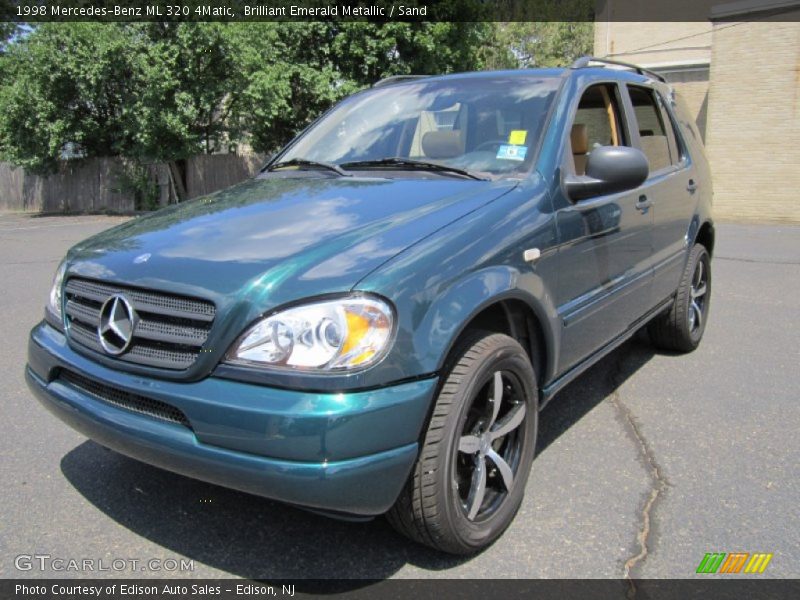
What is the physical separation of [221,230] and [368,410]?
105cm

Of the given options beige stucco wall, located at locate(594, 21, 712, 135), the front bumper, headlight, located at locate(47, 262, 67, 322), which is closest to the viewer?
the front bumper

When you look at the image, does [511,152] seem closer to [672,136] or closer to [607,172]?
[607,172]

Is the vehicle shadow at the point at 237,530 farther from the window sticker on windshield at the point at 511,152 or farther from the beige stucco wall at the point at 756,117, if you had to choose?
the beige stucco wall at the point at 756,117

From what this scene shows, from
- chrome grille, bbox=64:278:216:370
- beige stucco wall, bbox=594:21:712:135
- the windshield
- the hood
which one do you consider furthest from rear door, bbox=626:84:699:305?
beige stucco wall, bbox=594:21:712:135

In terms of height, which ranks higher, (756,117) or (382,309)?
(756,117)

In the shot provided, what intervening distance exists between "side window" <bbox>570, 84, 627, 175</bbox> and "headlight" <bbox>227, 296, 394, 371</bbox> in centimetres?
167

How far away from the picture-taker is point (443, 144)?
11.5 feet

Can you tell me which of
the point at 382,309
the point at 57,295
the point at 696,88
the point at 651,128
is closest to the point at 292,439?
the point at 382,309

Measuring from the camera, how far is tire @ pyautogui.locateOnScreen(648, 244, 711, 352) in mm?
4867

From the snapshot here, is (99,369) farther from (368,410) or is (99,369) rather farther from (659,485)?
(659,485)

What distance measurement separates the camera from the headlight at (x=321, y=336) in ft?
6.97

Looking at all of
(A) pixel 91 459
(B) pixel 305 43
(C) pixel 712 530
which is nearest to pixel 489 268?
(C) pixel 712 530

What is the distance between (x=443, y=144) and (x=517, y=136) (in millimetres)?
400

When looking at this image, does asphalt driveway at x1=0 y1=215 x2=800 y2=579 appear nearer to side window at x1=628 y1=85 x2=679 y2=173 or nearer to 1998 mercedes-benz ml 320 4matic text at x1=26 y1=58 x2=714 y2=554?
1998 mercedes-benz ml 320 4matic text at x1=26 y1=58 x2=714 y2=554
